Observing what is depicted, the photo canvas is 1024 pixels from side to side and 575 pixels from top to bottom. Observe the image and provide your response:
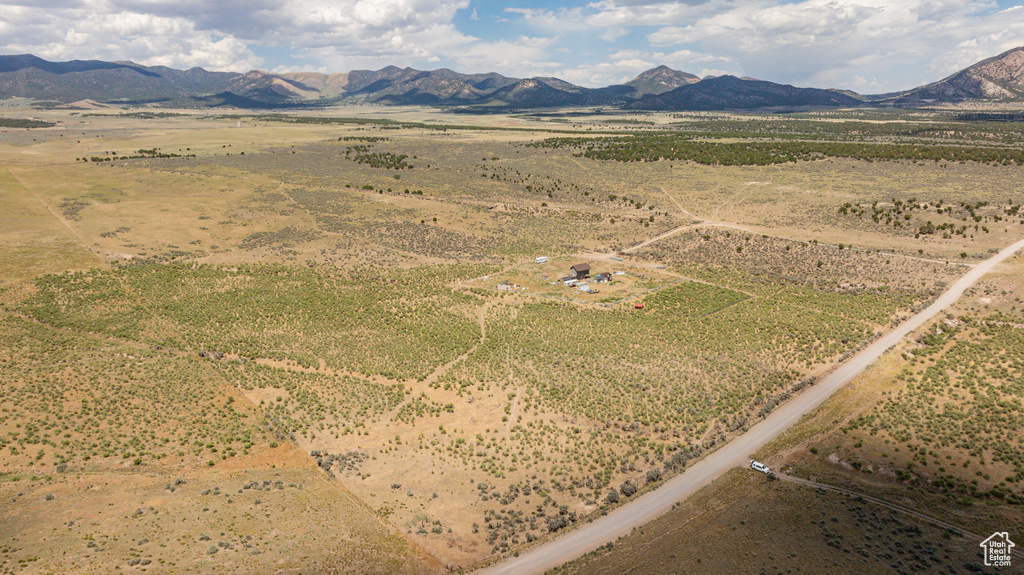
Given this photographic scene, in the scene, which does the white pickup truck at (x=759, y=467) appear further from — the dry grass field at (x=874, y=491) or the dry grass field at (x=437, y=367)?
the dry grass field at (x=437, y=367)

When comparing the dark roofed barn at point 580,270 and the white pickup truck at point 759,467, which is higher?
the dark roofed barn at point 580,270

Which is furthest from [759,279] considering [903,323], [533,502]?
[533,502]
